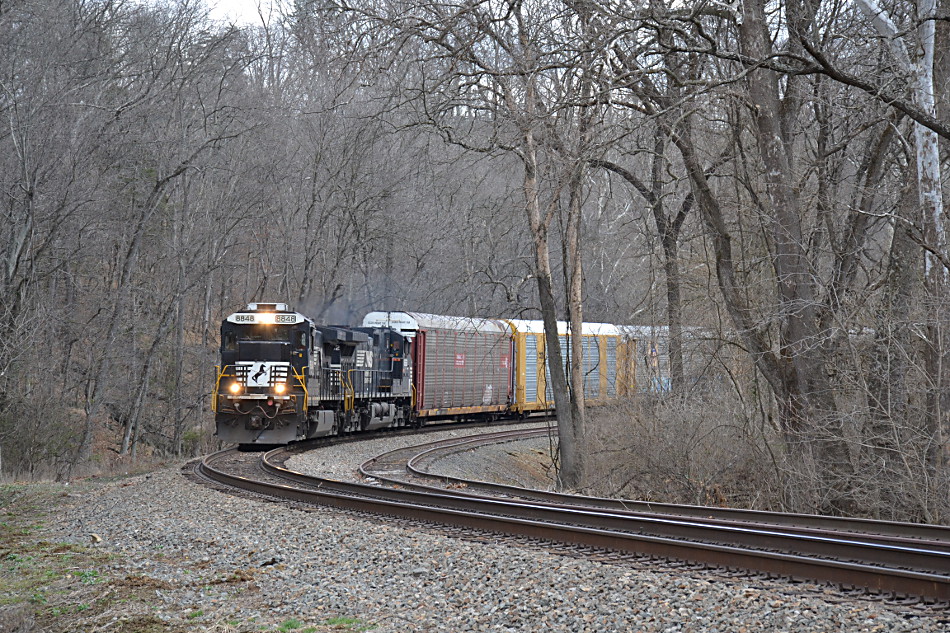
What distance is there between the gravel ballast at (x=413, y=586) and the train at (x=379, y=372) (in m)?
8.18

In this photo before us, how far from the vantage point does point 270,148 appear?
30703 millimetres

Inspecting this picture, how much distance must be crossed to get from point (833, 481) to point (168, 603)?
27.9ft

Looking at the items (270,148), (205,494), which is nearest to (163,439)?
(270,148)

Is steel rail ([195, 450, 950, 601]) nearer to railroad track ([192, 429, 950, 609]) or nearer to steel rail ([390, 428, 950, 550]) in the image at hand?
railroad track ([192, 429, 950, 609])

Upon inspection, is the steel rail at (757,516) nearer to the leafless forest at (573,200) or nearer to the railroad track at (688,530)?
the railroad track at (688,530)

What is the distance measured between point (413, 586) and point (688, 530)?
120 inches

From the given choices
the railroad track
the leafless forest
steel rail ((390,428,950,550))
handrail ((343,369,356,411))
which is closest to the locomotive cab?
handrail ((343,369,356,411))

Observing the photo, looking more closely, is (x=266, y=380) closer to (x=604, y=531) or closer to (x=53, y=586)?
(x=53, y=586)

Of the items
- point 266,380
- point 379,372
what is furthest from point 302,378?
point 379,372

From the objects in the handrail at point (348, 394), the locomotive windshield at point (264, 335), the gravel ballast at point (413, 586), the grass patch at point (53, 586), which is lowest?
the grass patch at point (53, 586)

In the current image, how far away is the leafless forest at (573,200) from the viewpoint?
37.0 feet

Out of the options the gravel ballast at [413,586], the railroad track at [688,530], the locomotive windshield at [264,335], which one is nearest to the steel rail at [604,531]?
the railroad track at [688,530]

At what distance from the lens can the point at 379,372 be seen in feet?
77.7

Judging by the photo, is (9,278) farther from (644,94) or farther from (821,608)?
(821,608)
